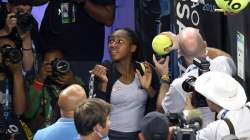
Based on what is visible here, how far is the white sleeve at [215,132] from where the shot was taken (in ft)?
14.5

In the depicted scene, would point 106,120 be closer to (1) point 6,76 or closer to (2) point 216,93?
(2) point 216,93

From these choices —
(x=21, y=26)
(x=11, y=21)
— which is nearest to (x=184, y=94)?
(x=21, y=26)

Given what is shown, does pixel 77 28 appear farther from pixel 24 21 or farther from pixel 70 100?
pixel 70 100

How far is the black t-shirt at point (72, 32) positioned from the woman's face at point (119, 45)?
0.64 m

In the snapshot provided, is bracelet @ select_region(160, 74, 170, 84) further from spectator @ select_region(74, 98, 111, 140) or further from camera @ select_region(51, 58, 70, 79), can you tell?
spectator @ select_region(74, 98, 111, 140)

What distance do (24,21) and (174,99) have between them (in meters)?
1.75

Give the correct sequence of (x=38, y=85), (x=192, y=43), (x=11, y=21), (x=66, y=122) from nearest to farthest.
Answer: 1. (x=66, y=122)
2. (x=192, y=43)
3. (x=38, y=85)
4. (x=11, y=21)

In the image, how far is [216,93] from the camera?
15.3 ft

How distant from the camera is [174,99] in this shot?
5.72 metres

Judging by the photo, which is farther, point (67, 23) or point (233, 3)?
point (67, 23)

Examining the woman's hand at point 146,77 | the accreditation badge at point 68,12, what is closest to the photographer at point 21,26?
the accreditation badge at point 68,12

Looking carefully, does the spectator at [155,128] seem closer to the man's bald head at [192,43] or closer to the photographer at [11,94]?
the man's bald head at [192,43]

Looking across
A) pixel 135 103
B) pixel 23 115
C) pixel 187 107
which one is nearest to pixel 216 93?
pixel 187 107

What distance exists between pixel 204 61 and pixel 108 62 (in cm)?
131
